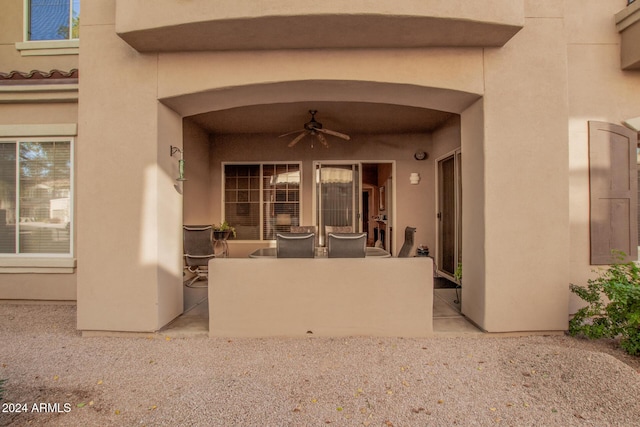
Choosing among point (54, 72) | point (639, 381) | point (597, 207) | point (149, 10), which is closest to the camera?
point (639, 381)

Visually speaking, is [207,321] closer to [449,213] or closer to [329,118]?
[329,118]

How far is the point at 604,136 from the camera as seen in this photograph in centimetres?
365

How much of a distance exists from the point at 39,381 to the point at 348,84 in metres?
3.77

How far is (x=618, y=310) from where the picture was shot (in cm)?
292

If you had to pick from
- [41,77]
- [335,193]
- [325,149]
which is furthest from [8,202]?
[335,193]

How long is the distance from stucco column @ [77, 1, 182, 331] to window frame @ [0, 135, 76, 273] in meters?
1.42

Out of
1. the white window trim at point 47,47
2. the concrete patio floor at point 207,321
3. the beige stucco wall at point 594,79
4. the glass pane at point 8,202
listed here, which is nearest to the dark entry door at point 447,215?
the concrete patio floor at point 207,321

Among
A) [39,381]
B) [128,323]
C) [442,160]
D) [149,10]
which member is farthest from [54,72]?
[442,160]

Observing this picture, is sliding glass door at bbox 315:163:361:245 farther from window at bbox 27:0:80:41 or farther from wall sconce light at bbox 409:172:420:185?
window at bbox 27:0:80:41

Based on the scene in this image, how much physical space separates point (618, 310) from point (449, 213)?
3081mm

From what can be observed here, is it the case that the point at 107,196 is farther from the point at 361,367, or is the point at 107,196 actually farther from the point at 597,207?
the point at 597,207

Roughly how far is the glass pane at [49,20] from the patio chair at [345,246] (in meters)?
5.56

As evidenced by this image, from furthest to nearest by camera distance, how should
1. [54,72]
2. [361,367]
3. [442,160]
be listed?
[442,160] < [54,72] < [361,367]

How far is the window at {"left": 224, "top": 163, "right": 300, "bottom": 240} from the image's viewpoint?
680cm
